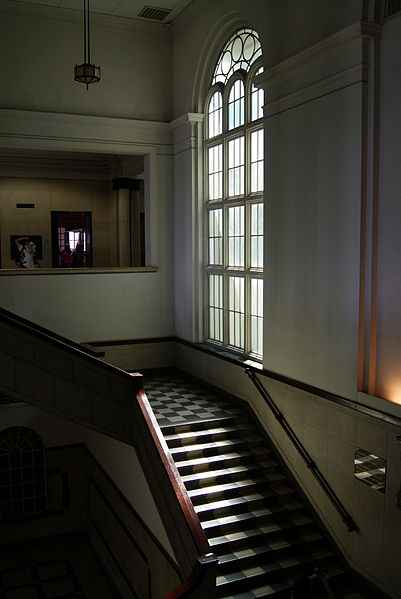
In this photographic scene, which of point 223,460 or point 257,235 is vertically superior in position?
point 257,235

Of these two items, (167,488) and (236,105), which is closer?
(167,488)

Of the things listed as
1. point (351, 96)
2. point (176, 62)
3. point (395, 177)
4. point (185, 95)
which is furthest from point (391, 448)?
point (176, 62)

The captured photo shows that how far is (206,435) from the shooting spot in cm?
1026

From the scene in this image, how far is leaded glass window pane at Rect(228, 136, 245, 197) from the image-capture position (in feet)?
37.0

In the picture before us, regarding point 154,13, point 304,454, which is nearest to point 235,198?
point 154,13

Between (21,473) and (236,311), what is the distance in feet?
21.4

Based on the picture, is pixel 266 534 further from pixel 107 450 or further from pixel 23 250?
pixel 23 250

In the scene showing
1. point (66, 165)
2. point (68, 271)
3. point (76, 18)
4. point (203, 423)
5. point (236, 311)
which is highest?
point (76, 18)

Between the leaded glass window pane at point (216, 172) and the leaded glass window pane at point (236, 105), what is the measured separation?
622mm

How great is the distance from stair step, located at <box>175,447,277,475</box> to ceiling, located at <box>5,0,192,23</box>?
9002 mm

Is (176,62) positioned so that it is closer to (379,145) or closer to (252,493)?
(379,145)

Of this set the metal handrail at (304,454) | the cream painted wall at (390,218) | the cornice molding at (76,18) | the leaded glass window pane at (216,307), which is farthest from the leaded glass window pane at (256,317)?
the cornice molding at (76,18)

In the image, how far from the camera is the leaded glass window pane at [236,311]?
37.6 feet

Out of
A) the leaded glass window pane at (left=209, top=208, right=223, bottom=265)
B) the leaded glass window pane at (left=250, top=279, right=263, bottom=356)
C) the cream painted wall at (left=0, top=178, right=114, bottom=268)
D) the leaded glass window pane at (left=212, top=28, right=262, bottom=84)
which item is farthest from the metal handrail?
the cream painted wall at (left=0, top=178, right=114, bottom=268)
